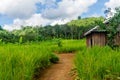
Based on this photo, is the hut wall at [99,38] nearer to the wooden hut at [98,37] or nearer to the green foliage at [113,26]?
the wooden hut at [98,37]

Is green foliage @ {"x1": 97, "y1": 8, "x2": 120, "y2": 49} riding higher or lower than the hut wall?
higher

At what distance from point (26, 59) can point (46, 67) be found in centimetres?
364

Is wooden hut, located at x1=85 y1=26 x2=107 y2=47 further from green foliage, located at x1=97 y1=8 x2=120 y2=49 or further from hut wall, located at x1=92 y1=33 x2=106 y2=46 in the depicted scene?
green foliage, located at x1=97 y1=8 x2=120 y2=49

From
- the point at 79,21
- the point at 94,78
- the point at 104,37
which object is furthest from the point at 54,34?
the point at 94,78

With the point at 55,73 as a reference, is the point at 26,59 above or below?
above

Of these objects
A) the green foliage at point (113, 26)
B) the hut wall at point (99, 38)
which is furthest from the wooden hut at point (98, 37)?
the green foliage at point (113, 26)

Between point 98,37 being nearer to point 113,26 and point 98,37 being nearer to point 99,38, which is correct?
point 99,38

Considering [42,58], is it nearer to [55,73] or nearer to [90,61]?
[55,73]

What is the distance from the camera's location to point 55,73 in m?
10.6

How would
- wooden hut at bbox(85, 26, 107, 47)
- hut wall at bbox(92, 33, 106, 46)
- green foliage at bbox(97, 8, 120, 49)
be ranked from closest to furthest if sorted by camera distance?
1. green foliage at bbox(97, 8, 120, 49)
2. wooden hut at bbox(85, 26, 107, 47)
3. hut wall at bbox(92, 33, 106, 46)

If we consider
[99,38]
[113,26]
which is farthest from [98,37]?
[113,26]

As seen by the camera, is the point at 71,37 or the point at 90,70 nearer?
the point at 90,70

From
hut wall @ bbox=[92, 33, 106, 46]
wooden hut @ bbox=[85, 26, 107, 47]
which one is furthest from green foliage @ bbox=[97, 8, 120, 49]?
hut wall @ bbox=[92, 33, 106, 46]

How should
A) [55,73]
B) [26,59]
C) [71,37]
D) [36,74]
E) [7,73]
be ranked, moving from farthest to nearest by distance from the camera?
[71,37] < [55,73] < [36,74] < [26,59] < [7,73]
